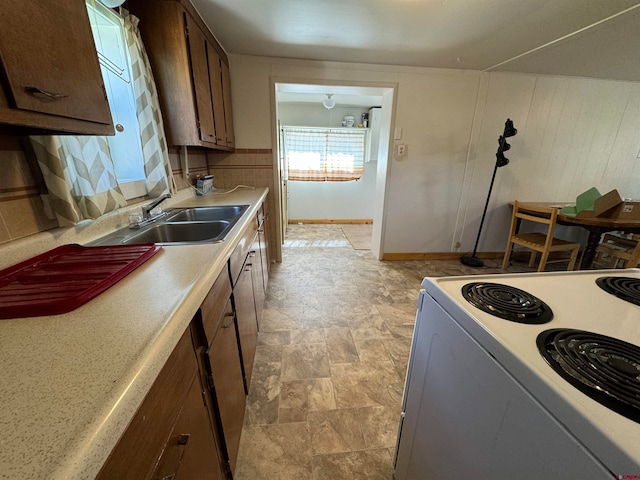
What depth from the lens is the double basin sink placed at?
110 cm

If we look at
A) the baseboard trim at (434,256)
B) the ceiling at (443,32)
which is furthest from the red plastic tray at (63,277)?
the baseboard trim at (434,256)

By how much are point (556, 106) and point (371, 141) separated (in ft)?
8.02

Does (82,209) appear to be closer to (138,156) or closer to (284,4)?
(138,156)

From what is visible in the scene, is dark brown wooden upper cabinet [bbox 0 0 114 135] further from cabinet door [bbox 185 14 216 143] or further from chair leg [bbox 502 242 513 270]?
chair leg [bbox 502 242 513 270]

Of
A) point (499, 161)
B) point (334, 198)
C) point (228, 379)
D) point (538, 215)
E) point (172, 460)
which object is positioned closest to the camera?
point (172, 460)

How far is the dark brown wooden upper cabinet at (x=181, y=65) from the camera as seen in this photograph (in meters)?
1.47

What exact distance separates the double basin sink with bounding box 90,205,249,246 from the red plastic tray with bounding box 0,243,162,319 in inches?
6.0

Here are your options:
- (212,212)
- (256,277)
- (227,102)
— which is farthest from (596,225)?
(227,102)

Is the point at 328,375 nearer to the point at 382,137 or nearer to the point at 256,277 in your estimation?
the point at 256,277

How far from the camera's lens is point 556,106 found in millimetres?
2838

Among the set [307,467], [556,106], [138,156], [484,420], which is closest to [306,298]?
[307,467]

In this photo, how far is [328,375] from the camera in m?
1.49

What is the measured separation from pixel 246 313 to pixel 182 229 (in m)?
0.63

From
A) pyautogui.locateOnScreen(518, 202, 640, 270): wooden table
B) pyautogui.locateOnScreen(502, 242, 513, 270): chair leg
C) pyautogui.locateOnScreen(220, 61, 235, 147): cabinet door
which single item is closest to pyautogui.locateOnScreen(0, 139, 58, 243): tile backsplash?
pyautogui.locateOnScreen(220, 61, 235, 147): cabinet door
